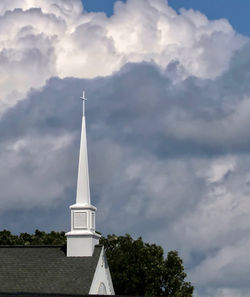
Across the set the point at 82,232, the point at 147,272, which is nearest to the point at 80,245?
the point at 82,232

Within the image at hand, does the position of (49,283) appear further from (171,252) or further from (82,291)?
(171,252)

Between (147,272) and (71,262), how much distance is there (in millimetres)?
13986

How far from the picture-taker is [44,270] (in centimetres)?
5981

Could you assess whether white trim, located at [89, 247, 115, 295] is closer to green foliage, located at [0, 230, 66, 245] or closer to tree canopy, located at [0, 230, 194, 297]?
tree canopy, located at [0, 230, 194, 297]

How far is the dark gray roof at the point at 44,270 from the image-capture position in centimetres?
5759

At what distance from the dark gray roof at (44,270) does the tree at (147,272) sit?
11082 mm

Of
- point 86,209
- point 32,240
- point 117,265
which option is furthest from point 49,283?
point 32,240

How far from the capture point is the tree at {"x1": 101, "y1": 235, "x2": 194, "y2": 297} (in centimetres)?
7300

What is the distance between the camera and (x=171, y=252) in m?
74.9

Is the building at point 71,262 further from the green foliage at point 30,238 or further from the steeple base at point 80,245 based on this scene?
the green foliage at point 30,238

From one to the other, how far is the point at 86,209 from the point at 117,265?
37.0 ft

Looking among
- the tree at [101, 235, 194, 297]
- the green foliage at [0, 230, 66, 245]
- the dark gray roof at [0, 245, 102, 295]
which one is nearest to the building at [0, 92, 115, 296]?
the dark gray roof at [0, 245, 102, 295]

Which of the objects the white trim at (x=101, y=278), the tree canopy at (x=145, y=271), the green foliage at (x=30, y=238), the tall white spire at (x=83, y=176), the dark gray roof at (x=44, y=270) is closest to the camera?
the dark gray roof at (x=44, y=270)

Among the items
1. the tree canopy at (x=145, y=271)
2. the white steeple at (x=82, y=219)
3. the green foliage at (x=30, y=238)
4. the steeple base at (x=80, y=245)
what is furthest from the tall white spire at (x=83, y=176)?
the green foliage at (x=30, y=238)
